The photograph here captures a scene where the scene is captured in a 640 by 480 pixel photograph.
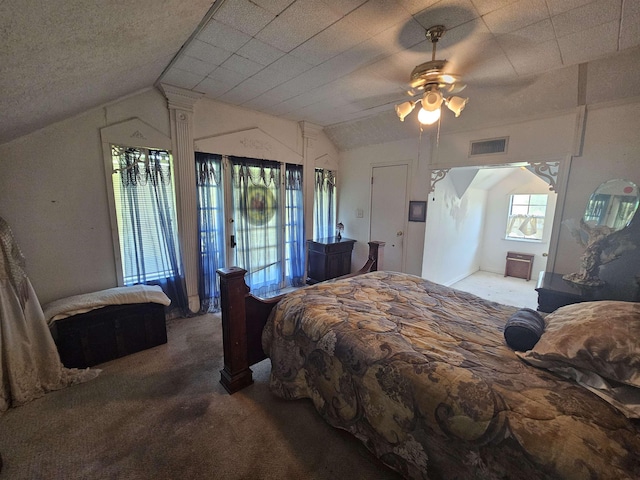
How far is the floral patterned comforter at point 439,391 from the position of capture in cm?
89

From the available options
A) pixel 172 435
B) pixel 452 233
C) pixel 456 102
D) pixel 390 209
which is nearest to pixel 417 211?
pixel 390 209

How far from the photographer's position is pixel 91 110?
2.43m

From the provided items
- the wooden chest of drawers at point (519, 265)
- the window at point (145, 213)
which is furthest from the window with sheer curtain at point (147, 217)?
the wooden chest of drawers at point (519, 265)

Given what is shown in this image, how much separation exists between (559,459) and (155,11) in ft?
8.31

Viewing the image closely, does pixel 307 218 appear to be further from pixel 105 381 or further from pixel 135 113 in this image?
pixel 105 381

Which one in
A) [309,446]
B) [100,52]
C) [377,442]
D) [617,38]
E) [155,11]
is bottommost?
[309,446]

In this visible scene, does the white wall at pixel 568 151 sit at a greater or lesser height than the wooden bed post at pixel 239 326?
greater

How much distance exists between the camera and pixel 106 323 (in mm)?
2264

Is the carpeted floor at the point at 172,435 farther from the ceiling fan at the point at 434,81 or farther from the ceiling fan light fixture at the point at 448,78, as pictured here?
the ceiling fan light fixture at the point at 448,78

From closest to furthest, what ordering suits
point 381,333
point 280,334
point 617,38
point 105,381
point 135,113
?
point 381,333, point 617,38, point 280,334, point 105,381, point 135,113

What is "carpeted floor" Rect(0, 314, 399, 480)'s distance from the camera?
4.60ft

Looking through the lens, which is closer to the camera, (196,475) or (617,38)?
(196,475)

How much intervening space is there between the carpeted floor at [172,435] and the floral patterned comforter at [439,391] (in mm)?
170

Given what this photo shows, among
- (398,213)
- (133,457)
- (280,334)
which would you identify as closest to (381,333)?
(280,334)
